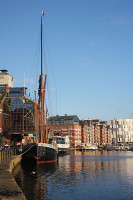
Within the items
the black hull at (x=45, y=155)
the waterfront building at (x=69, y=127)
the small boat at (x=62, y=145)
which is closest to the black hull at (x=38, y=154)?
the black hull at (x=45, y=155)

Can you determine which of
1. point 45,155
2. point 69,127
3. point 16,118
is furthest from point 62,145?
point 45,155

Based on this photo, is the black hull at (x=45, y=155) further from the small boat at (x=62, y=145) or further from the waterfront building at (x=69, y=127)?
the waterfront building at (x=69, y=127)

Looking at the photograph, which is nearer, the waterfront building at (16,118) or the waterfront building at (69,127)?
the waterfront building at (16,118)

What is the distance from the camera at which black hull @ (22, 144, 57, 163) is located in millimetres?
47531

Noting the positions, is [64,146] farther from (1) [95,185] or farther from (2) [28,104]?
(1) [95,185]

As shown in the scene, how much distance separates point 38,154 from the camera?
47406 mm

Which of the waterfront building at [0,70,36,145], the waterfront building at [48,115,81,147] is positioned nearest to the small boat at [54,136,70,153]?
the waterfront building at [0,70,36,145]

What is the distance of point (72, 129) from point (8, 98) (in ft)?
209

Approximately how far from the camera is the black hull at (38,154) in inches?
1871

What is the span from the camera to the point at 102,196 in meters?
23.1

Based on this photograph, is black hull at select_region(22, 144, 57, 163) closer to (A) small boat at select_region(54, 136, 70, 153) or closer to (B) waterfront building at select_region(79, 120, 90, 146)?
(A) small boat at select_region(54, 136, 70, 153)

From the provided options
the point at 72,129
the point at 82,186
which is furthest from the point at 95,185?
the point at 72,129

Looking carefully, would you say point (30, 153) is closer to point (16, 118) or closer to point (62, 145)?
point (16, 118)

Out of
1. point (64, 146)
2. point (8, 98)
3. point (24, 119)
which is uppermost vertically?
point (8, 98)
